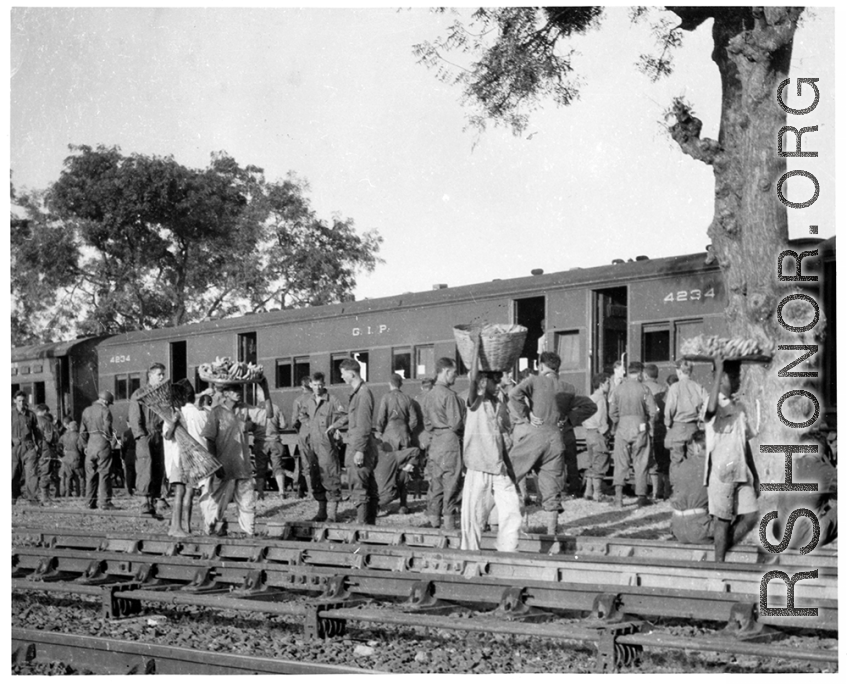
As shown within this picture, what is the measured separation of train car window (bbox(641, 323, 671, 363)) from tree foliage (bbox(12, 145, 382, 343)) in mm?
16103

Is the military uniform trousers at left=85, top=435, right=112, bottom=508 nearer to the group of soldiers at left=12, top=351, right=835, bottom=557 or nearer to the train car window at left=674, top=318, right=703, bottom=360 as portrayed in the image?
the group of soldiers at left=12, top=351, right=835, bottom=557

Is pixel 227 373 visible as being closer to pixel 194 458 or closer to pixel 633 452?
pixel 194 458

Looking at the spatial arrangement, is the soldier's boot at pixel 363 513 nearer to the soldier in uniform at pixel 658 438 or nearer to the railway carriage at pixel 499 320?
the railway carriage at pixel 499 320

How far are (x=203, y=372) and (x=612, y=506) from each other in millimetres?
5017

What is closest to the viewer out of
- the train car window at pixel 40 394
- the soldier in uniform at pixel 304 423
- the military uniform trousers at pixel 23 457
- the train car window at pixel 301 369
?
the soldier in uniform at pixel 304 423

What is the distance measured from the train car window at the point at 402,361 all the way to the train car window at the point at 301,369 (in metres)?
2.08

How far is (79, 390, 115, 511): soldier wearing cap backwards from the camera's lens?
1489 centimetres

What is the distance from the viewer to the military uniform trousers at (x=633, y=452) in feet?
41.8

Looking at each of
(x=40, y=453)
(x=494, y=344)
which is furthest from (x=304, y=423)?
(x=40, y=453)

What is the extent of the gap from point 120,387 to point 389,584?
16501mm

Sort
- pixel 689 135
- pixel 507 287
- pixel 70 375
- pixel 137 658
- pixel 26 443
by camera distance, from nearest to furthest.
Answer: pixel 137 658 < pixel 689 135 < pixel 507 287 < pixel 26 443 < pixel 70 375

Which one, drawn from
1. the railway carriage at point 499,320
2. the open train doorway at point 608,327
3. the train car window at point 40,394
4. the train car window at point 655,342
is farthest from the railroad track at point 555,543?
the train car window at point 40,394

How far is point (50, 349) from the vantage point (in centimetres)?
2427

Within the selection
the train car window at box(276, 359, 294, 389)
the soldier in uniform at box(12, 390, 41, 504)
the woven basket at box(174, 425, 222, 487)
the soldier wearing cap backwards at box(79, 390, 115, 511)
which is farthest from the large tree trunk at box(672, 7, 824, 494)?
the soldier in uniform at box(12, 390, 41, 504)
